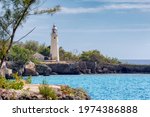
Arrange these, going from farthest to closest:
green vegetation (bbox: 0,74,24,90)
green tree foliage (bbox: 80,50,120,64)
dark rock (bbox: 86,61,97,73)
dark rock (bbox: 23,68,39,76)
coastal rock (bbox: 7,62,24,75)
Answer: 1. green tree foliage (bbox: 80,50,120,64)
2. dark rock (bbox: 86,61,97,73)
3. dark rock (bbox: 23,68,39,76)
4. coastal rock (bbox: 7,62,24,75)
5. green vegetation (bbox: 0,74,24,90)

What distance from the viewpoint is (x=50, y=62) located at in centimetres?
14275

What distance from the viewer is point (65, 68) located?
147625mm

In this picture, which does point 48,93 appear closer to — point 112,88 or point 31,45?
point 112,88

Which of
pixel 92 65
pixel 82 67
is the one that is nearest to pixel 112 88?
pixel 82 67

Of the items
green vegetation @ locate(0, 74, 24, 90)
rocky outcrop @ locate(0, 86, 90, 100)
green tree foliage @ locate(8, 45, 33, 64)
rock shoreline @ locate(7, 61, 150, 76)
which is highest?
green vegetation @ locate(0, 74, 24, 90)

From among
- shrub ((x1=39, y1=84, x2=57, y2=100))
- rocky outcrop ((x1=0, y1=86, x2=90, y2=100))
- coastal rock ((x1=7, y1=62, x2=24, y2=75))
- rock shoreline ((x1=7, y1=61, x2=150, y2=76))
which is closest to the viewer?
rocky outcrop ((x1=0, y1=86, x2=90, y2=100))

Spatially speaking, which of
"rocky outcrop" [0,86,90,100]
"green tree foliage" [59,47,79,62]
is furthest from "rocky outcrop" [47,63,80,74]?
"rocky outcrop" [0,86,90,100]

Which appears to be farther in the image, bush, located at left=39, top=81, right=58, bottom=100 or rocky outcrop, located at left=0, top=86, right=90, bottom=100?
bush, located at left=39, top=81, right=58, bottom=100

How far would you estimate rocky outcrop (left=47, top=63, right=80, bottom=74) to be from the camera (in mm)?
143250

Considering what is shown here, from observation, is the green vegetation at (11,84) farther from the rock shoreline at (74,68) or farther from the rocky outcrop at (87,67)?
the rocky outcrop at (87,67)

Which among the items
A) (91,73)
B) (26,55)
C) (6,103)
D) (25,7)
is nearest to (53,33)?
(26,55)

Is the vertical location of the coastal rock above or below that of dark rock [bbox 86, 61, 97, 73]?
above

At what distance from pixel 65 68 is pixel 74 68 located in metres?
3.30

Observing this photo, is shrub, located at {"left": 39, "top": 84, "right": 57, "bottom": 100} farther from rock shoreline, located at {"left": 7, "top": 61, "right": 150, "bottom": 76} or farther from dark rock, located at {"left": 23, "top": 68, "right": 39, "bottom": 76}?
dark rock, located at {"left": 23, "top": 68, "right": 39, "bottom": 76}
